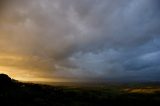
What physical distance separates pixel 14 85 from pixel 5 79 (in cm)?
720

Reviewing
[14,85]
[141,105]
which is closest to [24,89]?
[14,85]

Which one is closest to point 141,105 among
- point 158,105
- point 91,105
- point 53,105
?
point 158,105

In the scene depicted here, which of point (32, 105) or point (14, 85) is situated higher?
point (14, 85)

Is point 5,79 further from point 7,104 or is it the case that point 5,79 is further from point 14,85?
point 7,104

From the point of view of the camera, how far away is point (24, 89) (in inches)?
6186

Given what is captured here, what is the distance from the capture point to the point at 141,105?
156 m

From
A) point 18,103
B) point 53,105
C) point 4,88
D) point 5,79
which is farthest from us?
point 5,79

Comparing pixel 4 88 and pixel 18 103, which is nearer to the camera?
pixel 18 103

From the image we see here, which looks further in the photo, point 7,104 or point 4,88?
point 4,88

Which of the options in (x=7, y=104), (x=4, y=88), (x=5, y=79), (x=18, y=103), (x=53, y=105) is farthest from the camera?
(x=5, y=79)

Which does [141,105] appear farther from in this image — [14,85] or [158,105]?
[14,85]

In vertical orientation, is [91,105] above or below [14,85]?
below

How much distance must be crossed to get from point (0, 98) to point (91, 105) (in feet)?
169

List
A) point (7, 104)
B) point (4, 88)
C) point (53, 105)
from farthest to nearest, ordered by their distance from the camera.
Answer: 1. point (4, 88)
2. point (53, 105)
3. point (7, 104)
